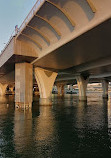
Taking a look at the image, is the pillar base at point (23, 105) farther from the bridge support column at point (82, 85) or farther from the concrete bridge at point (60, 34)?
the bridge support column at point (82, 85)

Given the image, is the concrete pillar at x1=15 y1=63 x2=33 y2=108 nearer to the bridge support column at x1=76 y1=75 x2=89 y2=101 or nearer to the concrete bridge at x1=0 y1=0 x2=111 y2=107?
the concrete bridge at x1=0 y1=0 x2=111 y2=107

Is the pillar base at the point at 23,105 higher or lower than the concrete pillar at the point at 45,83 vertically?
lower

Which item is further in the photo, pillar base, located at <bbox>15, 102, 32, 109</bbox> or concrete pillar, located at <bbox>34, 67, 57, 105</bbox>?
concrete pillar, located at <bbox>34, 67, 57, 105</bbox>

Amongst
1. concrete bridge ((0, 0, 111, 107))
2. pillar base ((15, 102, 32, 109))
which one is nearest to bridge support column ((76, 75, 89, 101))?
concrete bridge ((0, 0, 111, 107))

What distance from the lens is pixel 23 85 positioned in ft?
105

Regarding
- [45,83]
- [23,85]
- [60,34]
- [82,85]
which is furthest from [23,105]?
[82,85]

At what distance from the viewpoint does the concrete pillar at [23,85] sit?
32156mm

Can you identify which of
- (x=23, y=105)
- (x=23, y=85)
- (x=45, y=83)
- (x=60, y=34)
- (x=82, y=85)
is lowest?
(x=23, y=105)

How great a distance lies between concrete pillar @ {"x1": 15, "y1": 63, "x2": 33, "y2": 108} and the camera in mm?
32156

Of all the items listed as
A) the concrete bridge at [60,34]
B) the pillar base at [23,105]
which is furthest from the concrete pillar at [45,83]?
the pillar base at [23,105]

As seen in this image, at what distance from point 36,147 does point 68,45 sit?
1276 centimetres

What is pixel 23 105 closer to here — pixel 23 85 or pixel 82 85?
pixel 23 85

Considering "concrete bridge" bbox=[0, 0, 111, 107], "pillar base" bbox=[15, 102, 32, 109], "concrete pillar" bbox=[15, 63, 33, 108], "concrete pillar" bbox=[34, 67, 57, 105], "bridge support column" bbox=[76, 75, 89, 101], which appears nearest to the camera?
"concrete bridge" bbox=[0, 0, 111, 107]

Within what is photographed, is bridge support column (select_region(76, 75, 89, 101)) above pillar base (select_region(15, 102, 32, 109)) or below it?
above
